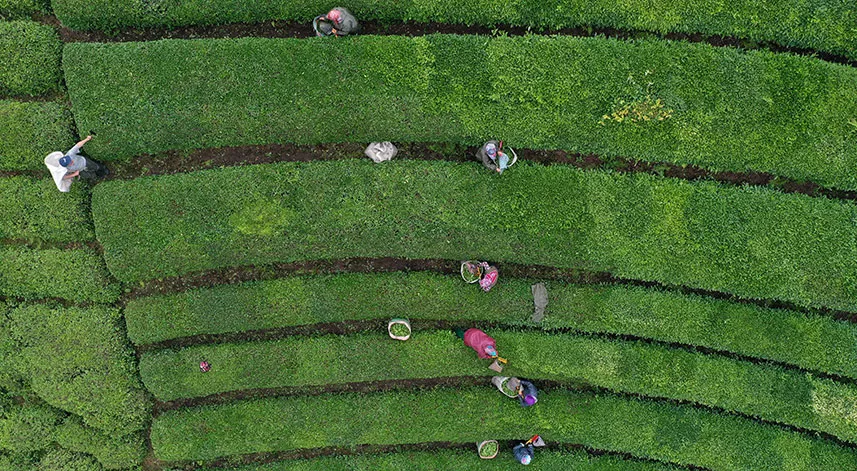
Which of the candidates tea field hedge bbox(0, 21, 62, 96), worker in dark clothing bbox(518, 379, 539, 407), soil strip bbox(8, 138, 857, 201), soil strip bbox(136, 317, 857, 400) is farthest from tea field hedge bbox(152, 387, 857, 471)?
tea field hedge bbox(0, 21, 62, 96)

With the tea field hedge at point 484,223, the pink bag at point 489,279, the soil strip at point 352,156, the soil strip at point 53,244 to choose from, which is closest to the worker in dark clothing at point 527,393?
the pink bag at point 489,279

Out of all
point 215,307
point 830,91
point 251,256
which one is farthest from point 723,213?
point 215,307

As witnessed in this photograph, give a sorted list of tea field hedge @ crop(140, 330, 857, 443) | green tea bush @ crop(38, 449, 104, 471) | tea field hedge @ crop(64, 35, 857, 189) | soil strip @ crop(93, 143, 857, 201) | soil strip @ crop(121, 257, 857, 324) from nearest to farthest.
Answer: tea field hedge @ crop(64, 35, 857, 189)
soil strip @ crop(93, 143, 857, 201)
tea field hedge @ crop(140, 330, 857, 443)
soil strip @ crop(121, 257, 857, 324)
green tea bush @ crop(38, 449, 104, 471)

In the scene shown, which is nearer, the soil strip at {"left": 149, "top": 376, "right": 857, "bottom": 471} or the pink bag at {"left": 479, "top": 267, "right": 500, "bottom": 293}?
the pink bag at {"left": 479, "top": 267, "right": 500, "bottom": 293}

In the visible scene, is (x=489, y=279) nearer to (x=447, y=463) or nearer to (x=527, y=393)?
(x=527, y=393)

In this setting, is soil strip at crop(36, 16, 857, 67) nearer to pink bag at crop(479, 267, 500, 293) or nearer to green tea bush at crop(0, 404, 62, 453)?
pink bag at crop(479, 267, 500, 293)

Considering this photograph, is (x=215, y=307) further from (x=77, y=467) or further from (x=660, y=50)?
(x=660, y=50)
